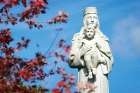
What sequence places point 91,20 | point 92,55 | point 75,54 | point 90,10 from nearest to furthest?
1. point 92,55
2. point 75,54
3. point 91,20
4. point 90,10

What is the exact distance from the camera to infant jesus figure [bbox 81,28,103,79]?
15.9m

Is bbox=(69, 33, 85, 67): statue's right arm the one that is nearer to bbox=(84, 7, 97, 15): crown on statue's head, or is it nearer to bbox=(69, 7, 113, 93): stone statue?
bbox=(69, 7, 113, 93): stone statue

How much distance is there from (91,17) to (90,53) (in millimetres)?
912

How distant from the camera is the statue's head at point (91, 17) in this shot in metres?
16.1

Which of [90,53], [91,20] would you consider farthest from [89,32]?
[90,53]

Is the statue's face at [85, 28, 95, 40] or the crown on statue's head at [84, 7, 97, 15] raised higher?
the crown on statue's head at [84, 7, 97, 15]

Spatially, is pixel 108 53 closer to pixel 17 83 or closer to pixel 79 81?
pixel 79 81

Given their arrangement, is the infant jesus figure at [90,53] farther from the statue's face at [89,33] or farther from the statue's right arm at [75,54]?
the statue's right arm at [75,54]

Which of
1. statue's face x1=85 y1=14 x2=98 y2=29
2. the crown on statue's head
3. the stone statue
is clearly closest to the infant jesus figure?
the stone statue

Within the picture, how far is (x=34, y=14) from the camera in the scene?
11.5 m

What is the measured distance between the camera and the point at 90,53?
1591 centimetres

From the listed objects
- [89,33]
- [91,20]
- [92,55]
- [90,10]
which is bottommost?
[92,55]

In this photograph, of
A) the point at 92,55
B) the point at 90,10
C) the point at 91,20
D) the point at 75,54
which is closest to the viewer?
the point at 92,55

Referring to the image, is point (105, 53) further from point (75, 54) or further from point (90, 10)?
point (90, 10)
